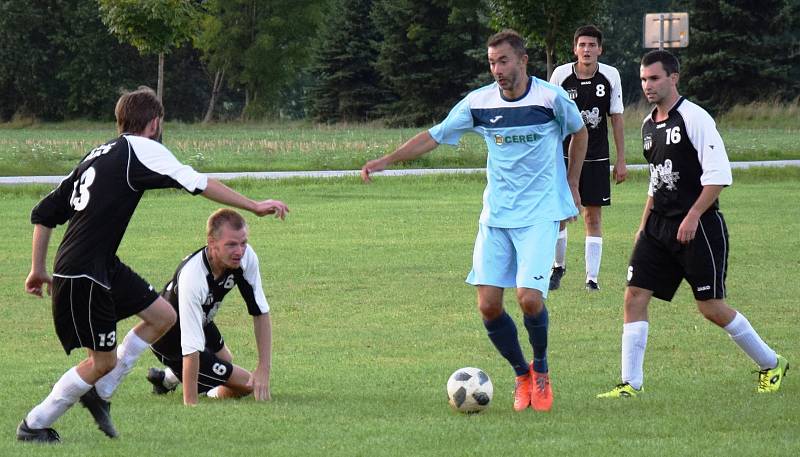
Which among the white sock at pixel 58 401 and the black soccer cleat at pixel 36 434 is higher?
the white sock at pixel 58 401

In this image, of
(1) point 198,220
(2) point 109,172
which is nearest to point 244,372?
(2) point 109,172

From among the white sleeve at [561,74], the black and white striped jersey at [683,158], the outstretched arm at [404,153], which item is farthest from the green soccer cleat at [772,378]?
the white sleeve at [561,74]

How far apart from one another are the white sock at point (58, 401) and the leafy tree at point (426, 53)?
6369cm

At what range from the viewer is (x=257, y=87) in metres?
84.9

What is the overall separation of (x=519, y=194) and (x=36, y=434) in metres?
3.05

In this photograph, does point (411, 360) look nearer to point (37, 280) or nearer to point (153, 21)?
point (37, 280)

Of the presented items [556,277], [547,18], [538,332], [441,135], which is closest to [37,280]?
[441,135]

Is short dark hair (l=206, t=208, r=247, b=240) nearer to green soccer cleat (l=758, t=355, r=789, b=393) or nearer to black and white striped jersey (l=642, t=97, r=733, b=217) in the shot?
black and white striped jersey (l=642, t=97, r=733, b=217)

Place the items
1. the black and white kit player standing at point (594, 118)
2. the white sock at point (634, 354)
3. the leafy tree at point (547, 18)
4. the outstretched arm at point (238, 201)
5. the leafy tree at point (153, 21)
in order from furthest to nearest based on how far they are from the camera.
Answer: the leafy tree at point (153, 21)
the leafy tree at point (547, 18)
the black and white kit player standing at point (594, 118)
the white sock at point (634, 354)
the outstretched arm at point (238, 201)

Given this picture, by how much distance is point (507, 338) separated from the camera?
7586mm

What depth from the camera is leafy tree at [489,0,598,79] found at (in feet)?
106

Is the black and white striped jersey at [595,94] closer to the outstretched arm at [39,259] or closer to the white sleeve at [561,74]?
the white sleeve at [561,74]

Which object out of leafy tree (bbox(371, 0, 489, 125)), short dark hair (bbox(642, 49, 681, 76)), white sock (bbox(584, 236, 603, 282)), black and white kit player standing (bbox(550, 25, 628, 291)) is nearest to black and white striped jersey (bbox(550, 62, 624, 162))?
black and white kit player standing (bbox(550, 25, 628, 291))

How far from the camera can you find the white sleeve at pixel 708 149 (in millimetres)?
7434
